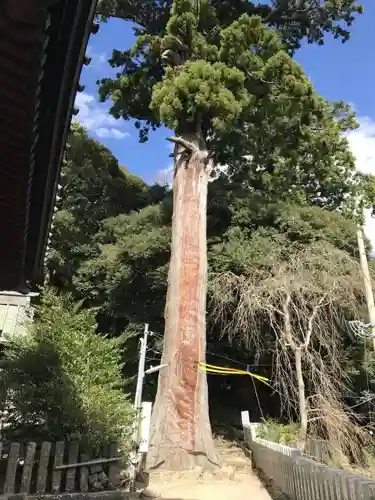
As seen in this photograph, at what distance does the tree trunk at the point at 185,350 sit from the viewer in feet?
25.4

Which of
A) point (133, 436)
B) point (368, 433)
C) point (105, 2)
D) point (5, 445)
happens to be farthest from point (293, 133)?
point (5, 445)

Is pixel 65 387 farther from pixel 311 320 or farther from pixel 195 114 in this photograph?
pixel 195 114

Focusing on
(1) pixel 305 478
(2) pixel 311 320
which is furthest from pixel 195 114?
(1) pixel 305 478

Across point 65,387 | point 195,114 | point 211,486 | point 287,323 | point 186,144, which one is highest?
point 195,114

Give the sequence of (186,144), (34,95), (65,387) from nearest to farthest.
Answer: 1. (34,95)
2. (65,387)
3. (186,144)

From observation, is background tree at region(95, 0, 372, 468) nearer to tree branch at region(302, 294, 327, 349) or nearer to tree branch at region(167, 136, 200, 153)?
tree branch at region(167, 136, 200, 153)

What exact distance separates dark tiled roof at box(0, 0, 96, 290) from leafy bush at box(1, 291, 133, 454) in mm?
A: 3509

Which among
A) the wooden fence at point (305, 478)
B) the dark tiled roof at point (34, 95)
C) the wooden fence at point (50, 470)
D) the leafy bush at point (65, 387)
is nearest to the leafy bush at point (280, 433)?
the wooden fence at point (305, 478)

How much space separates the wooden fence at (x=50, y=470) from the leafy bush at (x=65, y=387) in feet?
0.70

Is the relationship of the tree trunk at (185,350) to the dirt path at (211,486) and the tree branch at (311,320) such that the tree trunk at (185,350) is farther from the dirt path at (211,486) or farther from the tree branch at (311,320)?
the tree branch at (311,320)

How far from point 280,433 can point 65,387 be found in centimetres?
506

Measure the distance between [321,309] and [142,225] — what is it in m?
5.50

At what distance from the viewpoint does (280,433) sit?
9.20 metres

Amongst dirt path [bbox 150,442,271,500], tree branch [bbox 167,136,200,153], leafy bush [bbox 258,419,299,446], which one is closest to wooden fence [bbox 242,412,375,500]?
dirt path [bbox 150,442,271,500]
